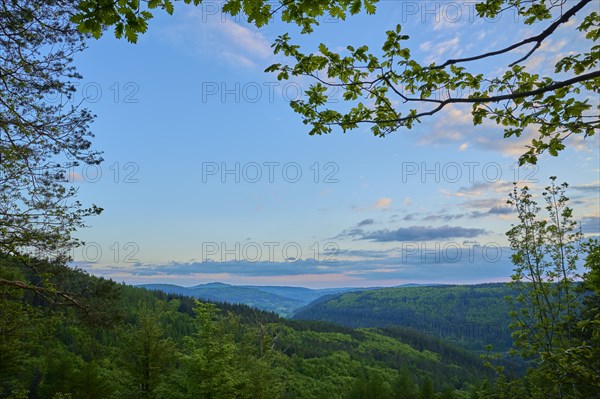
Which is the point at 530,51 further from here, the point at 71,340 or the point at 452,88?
the point at 71,340

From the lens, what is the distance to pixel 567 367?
479 cm

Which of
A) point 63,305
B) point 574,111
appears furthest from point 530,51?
point 63,305

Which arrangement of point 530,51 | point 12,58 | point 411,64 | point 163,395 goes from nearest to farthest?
1. point 530,51
2. point 411,64
3. point 12,58
4. point 163,395

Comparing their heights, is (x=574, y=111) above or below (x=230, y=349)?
above

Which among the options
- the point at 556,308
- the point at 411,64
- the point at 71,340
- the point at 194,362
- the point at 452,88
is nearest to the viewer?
the point at 411,64

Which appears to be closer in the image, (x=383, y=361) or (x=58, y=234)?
(x=58, y=234)

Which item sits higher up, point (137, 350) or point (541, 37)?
point (541, 37)

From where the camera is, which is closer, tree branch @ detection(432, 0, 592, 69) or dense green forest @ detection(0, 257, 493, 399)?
tree branch @ detection(432, 0, 592, 69)

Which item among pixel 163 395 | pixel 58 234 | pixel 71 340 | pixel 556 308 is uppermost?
pixel 58 234

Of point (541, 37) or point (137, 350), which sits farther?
point (137, 350)

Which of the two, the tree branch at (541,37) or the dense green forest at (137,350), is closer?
the tree branch at (541,37)

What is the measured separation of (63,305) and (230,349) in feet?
37.7

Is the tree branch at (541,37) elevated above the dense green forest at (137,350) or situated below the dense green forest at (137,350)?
above

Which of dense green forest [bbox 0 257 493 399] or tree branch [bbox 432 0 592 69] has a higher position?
tree branch [bbox 432 0 592 69]
